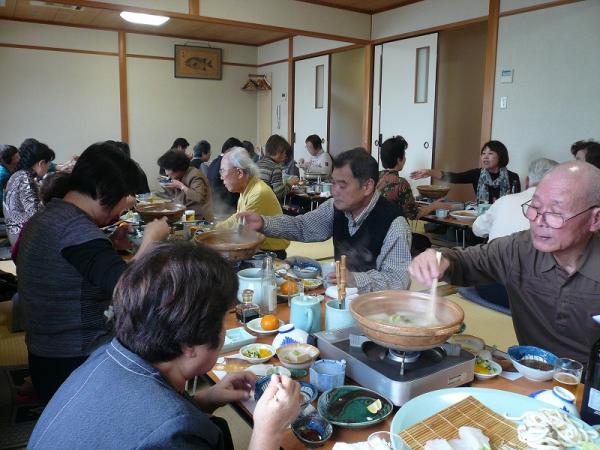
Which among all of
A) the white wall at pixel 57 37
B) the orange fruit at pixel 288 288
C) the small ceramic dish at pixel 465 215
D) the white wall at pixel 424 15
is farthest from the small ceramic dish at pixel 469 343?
the white wall at pixel 57 37

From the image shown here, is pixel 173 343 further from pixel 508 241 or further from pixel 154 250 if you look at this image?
pixel 508 241

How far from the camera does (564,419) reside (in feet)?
3.40

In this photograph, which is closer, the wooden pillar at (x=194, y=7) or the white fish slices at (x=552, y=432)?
the white fish slices at (x=552, y=432)

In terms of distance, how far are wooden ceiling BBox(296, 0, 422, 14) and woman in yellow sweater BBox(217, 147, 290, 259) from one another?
412cm

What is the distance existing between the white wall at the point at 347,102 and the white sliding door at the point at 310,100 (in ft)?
0.73

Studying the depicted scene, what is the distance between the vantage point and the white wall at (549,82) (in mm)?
4727

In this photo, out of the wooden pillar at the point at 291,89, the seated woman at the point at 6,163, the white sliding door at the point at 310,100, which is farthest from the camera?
the wooden pillar at the point at 291,89

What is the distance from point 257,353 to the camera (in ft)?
5.03

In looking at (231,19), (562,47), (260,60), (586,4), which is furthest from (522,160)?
(260,60)

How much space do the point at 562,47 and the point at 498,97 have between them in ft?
2.69

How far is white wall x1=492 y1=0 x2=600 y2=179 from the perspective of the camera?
4727 mm

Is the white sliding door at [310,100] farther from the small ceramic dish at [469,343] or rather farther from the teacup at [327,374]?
the teacup at [327,374]

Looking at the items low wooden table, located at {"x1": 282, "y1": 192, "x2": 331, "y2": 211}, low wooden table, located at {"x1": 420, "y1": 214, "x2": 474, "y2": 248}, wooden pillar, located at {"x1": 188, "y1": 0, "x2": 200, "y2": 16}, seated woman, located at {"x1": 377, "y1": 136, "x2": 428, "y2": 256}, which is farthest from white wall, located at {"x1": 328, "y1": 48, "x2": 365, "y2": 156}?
low wooden table, located at {"x1": 420, "y1": 214, "x2": 474, "y2": 248}

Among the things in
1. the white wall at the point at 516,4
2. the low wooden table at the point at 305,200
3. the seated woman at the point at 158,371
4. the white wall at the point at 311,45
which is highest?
the white wall at the point at 311,45
